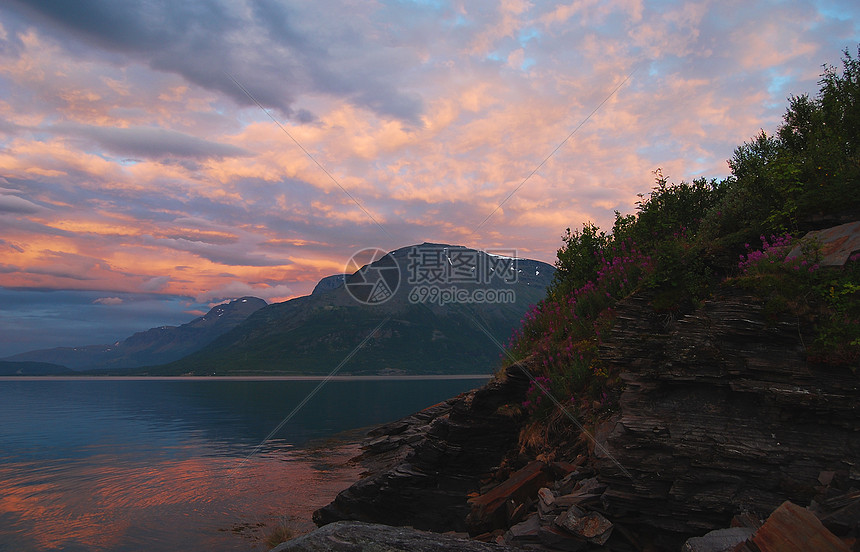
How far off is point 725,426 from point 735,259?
495 cm

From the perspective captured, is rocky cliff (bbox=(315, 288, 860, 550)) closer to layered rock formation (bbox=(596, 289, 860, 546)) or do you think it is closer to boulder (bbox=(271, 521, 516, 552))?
layered rock formation (bbox=(596, 289, 860, 546))

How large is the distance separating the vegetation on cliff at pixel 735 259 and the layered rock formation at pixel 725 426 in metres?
0.64

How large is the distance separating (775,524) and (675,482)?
2497mm

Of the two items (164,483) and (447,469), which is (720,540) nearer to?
(447,469)

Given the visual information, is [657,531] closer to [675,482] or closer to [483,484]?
[675,482]

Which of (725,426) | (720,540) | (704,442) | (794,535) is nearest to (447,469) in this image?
(704,442)

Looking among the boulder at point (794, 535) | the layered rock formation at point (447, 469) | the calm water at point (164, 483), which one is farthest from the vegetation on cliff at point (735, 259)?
the calm water at point (164, 483)

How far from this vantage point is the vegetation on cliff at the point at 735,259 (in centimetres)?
955

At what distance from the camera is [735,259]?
1213cm

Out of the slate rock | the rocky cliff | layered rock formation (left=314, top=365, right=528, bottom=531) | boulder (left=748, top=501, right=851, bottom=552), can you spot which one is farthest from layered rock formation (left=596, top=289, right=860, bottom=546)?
layered rock formation (left=314, top=365, right=528, bottom=531)

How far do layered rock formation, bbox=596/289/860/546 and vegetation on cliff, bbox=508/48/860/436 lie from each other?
2.10 ft

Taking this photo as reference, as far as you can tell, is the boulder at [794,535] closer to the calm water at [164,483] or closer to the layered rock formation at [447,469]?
the layered rock formation at [447,469]

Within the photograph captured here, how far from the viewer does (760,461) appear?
8.65 m

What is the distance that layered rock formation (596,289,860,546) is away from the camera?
8.45 meters
